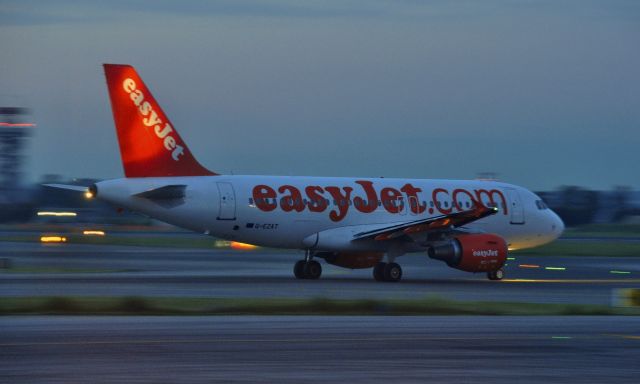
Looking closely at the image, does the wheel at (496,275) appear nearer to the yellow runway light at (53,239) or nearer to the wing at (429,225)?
the wing at (429,225)

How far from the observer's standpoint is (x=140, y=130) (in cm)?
3266

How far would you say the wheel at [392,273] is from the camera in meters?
34.2

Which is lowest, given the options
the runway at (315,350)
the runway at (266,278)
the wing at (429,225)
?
the runway at (315,350)

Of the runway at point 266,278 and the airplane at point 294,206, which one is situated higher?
the airplane at point 294,206

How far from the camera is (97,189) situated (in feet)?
104

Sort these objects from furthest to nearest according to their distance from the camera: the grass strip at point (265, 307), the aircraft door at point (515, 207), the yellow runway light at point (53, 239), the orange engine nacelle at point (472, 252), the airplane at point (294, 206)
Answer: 1. the yellow runway light at point (53, 239)
2. the aircraft door at point (515, 207)
3. the orange engine nacelle at point (472, 252)
4. the airplane at point (294, 206)
5. the grass strip at point (265, 307)

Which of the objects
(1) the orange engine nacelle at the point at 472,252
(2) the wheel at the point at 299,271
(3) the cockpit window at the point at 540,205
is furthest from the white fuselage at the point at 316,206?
Result: (1) the orange engine nacelle at the point at 472,252

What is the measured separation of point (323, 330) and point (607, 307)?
9.08 meters

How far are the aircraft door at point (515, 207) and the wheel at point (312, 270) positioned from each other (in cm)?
775

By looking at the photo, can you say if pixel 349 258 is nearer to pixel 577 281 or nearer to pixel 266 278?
pixel 266 278

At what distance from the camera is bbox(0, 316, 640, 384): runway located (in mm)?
13203

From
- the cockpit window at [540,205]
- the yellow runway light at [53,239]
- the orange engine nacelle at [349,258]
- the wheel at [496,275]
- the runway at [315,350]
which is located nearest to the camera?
the runway at [315,350]

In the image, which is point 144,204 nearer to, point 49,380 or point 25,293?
point 25,293

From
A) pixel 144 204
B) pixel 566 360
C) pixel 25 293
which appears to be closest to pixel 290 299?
pixel 25 293
